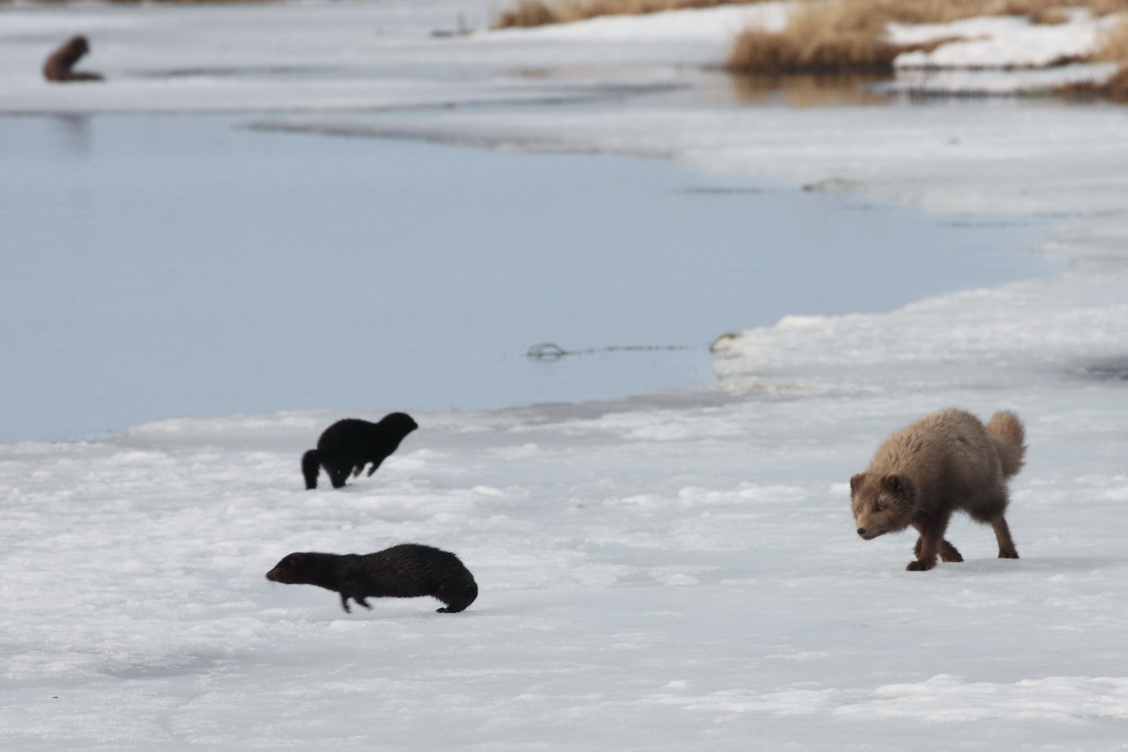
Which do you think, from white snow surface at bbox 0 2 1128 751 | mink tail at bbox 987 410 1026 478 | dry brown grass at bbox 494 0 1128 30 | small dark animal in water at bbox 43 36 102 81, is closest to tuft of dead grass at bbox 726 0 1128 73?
dry brown grass at bbox 494 0 1128 30

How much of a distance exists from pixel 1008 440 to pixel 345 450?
265 cm

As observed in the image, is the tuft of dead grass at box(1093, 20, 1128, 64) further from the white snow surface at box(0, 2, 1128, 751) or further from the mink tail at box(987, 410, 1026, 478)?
the mink tail at box(987, 410, 1026, 478)

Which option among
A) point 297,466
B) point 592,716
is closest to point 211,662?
point 592,716

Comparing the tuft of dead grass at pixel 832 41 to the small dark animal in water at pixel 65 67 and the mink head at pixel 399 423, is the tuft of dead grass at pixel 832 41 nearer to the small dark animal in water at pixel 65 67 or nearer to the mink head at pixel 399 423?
the small dark animal in water at pixel 65 67

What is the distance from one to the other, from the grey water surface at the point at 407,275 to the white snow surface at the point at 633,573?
3.55 feet

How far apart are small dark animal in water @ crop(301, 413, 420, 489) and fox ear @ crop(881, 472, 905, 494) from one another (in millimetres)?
2490

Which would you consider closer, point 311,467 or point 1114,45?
point 311,467

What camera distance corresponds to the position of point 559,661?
451 cm

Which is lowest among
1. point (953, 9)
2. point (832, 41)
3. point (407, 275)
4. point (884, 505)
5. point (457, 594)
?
point (832, 41)

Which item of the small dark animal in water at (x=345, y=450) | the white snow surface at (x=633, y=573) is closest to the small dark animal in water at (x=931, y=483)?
the white snow surface at (x=633, y=573)

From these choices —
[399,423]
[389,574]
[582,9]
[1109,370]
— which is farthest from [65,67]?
[389,574]

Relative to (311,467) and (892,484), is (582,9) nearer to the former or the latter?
(311,467)

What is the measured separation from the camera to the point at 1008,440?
575 cm

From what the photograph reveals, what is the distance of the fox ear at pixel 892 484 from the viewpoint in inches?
203
